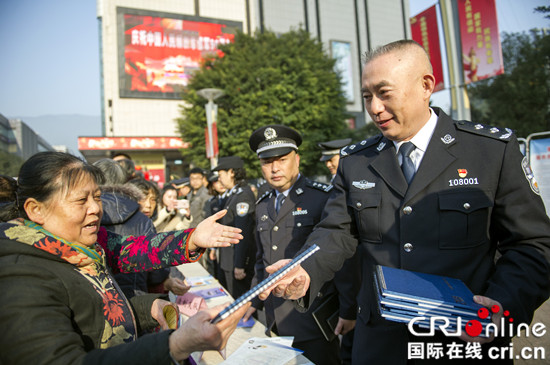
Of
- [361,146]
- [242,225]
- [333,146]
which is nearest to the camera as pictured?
[361,146]

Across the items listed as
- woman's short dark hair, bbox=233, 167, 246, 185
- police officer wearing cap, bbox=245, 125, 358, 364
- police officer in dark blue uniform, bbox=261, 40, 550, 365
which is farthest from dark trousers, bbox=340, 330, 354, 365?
woman's short dark hair, bbox=233, 167, 246, 185

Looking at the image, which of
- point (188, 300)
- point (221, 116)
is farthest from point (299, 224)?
point (221, 116)

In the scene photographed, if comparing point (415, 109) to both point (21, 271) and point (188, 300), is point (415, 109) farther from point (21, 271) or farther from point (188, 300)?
point (188, 300)

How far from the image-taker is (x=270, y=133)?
10.7 feet

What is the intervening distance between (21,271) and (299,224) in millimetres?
1993

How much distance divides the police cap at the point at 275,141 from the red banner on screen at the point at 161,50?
2368 cm

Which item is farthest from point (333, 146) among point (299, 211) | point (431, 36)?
point (431, 36)

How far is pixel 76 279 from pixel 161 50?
26.5 m

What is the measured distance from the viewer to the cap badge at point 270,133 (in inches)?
127

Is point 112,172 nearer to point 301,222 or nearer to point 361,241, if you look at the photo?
point 301,222

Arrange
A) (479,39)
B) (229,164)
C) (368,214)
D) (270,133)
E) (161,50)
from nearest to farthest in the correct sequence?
(368,214) < (270,133) < (229,164) < (479,39) < (161,50)

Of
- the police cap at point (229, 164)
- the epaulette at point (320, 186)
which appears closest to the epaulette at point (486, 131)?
the epaulette at point (320, 186)

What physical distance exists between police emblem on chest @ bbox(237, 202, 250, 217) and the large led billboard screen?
847 inches

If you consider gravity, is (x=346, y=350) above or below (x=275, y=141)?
below
